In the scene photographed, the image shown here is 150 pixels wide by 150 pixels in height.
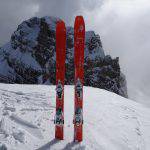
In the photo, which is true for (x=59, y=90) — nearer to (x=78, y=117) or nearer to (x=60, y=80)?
(x=60, y=80)

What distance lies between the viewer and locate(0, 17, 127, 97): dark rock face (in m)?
165

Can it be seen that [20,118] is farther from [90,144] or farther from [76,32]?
[76,32]

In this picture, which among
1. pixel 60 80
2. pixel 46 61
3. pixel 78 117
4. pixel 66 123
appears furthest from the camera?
pixel 46 61

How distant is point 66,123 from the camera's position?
13586mm

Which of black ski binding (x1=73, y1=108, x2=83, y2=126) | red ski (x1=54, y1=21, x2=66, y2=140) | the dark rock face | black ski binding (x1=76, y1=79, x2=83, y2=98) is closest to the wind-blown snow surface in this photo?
red ski (x1=54, y1=21, x2=66, y2=140)

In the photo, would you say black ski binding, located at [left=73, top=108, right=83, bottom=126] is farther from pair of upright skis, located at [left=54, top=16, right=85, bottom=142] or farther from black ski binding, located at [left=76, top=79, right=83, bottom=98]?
black ski binding, located at [left=76, top=79, right=83, bottom=98]

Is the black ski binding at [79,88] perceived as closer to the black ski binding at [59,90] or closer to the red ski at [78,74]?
the red ski at [78,74]

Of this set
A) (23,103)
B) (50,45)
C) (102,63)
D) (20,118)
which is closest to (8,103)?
(23,103)

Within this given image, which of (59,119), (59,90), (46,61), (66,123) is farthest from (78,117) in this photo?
(46,61)

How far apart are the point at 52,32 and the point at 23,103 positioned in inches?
7116

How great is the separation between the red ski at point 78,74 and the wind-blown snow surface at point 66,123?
0.42 m

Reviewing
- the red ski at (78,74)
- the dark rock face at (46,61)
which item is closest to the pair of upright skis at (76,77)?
the red ski at (78,74)

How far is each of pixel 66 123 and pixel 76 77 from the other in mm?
1949

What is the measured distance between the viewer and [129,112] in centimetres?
1723
